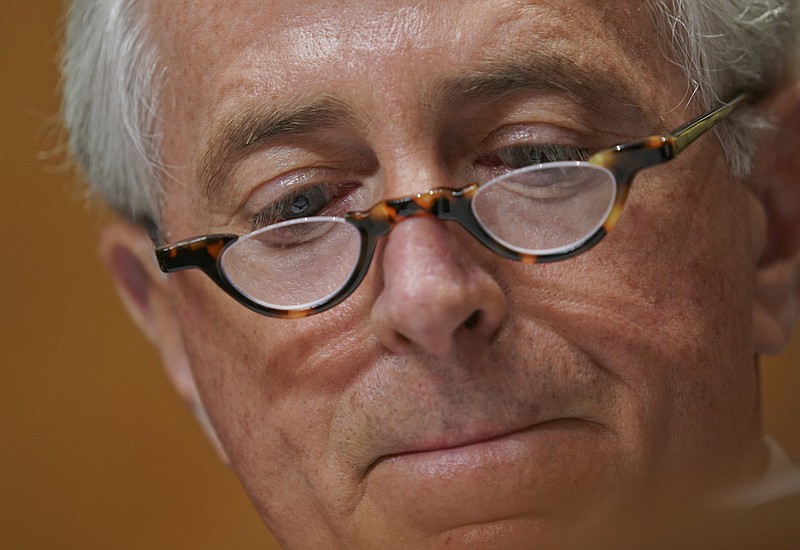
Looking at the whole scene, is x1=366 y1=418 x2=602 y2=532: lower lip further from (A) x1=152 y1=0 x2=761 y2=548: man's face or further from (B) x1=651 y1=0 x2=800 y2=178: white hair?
(B) x1=651 y1=0 x2=800 y2=178: white hair

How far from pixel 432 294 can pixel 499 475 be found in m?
0.21

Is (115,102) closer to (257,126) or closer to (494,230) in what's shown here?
(257,126)

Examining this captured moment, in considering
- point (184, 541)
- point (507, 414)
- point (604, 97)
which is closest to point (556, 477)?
point (507, 414)

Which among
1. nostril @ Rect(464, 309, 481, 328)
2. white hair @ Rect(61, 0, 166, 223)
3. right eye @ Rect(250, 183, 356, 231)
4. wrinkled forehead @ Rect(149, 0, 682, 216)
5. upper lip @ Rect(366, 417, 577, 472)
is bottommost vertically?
upper lip @ Rect(366, 417, 577, 472)

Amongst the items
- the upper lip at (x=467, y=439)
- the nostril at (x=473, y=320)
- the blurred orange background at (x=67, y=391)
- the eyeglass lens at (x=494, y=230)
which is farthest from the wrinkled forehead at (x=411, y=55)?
the blurred orange background at (x=67, y=391)

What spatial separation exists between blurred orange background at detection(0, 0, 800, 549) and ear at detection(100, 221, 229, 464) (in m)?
0.88

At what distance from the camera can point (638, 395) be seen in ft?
3.98

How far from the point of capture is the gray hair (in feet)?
4.34

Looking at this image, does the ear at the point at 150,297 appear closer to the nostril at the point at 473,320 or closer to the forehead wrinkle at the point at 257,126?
the forehead wrinkle at the point at 257,126

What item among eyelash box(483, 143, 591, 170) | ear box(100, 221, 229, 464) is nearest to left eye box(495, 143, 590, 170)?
eyelash box(483, 143, 591, 170)

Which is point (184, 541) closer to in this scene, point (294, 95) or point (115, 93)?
point (115, 93)

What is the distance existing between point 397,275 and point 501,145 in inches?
8.2

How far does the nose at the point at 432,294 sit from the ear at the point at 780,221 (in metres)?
0.44

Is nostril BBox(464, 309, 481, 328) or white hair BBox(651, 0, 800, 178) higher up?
white hair BBox(651, 0, 800, 178)
